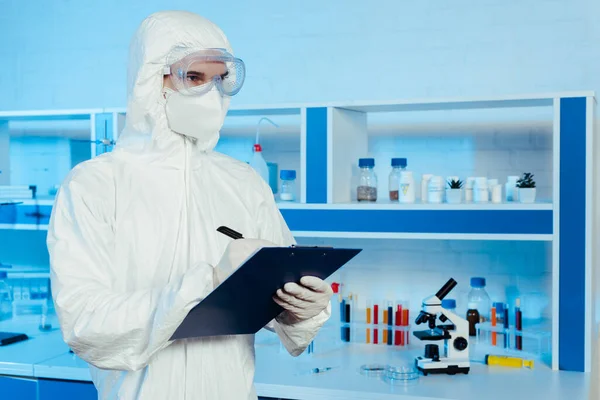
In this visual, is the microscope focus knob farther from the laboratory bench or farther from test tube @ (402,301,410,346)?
test tube @ (402,301,410,346)

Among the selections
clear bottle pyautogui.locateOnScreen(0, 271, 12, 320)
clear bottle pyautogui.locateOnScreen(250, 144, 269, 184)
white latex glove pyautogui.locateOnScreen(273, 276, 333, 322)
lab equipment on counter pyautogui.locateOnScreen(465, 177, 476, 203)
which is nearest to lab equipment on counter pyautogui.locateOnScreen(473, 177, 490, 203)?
lab equipment on counter pyautogui.locateOnScreen(465, 177, 476, 203)

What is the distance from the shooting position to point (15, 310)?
3.09 metres

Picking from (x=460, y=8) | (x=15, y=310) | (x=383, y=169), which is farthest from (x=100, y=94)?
(x=460, y=8)

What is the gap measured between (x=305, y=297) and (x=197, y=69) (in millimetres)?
495

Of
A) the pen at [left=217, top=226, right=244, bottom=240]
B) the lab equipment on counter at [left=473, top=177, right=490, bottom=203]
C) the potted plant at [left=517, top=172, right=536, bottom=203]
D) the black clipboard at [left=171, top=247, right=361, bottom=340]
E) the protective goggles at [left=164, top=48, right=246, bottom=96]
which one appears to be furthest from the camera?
the lab equipment on counter at [left=473, top=177, right=490, bottom=203]

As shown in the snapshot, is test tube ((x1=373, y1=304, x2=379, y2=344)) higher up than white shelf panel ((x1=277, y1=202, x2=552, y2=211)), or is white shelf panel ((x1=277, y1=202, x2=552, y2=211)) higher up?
white shelf panel ((x1=277, y1=202, x2=552, y2=211))

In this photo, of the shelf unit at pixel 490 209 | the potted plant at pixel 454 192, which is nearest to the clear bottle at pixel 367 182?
the shelf unit at pixel 490 209

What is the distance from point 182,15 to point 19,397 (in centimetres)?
151

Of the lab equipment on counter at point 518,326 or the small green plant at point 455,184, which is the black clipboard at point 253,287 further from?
the lab equipment on counter at point 518,326

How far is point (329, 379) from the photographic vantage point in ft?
7.16

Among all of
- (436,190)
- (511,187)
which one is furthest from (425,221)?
(511,187)

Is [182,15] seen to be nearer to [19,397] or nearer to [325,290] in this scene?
[325,290]

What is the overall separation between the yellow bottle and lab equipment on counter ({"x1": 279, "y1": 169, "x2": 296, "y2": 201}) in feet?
2.90

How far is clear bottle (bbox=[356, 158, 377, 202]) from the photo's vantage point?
8.49 feet
